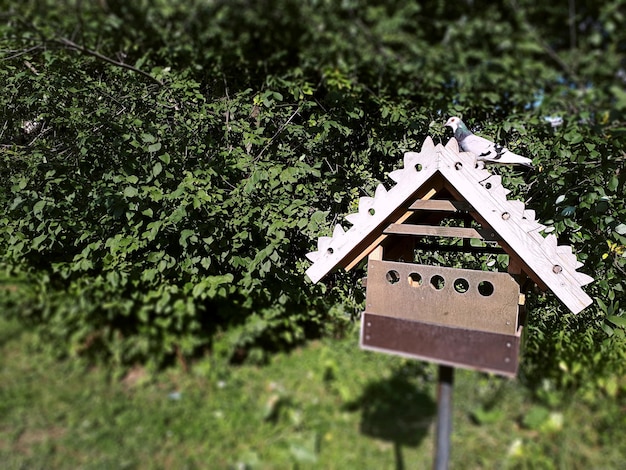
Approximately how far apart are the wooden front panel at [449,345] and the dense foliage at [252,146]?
1.18 feet

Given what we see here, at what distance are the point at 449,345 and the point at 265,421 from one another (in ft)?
2.51

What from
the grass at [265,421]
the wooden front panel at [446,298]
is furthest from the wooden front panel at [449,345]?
the wooden front panel at [446,298]

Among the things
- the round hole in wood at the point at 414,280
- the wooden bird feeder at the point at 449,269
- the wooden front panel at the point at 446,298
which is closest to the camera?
the wooden bird feeder at the point at 449,269

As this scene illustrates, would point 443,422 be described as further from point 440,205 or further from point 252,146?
point 252,146

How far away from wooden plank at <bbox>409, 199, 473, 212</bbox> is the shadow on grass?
1.16 metres

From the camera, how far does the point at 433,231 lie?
9.66ft

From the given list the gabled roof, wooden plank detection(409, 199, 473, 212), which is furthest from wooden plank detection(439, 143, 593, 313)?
wooden plank detection(409, 199, 473, 212)

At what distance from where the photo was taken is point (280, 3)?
8.84ft

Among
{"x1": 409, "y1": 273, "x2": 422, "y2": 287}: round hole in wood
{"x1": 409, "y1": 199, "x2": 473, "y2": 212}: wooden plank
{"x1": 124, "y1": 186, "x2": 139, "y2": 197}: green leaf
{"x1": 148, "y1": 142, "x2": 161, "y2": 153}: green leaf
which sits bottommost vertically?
{"x1": 409, "y1": 273, "x2": 422, "y2": 287}: round hole in wood

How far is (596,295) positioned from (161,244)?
3770 mm

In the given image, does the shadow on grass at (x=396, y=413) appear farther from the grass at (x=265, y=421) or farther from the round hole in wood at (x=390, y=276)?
the round hole in wood at (x=390, y=276)

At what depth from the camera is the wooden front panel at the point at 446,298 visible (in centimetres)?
290

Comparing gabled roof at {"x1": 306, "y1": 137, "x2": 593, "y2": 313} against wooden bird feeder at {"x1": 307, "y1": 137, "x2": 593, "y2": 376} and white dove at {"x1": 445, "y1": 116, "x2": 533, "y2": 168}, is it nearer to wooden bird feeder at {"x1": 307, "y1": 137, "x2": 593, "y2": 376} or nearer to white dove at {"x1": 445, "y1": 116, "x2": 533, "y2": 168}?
wooden bird feeder at {"x1": 307, "y1": 137, "x2": 593, "y2": 376}

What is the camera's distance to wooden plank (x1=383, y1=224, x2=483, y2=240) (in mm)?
2938
